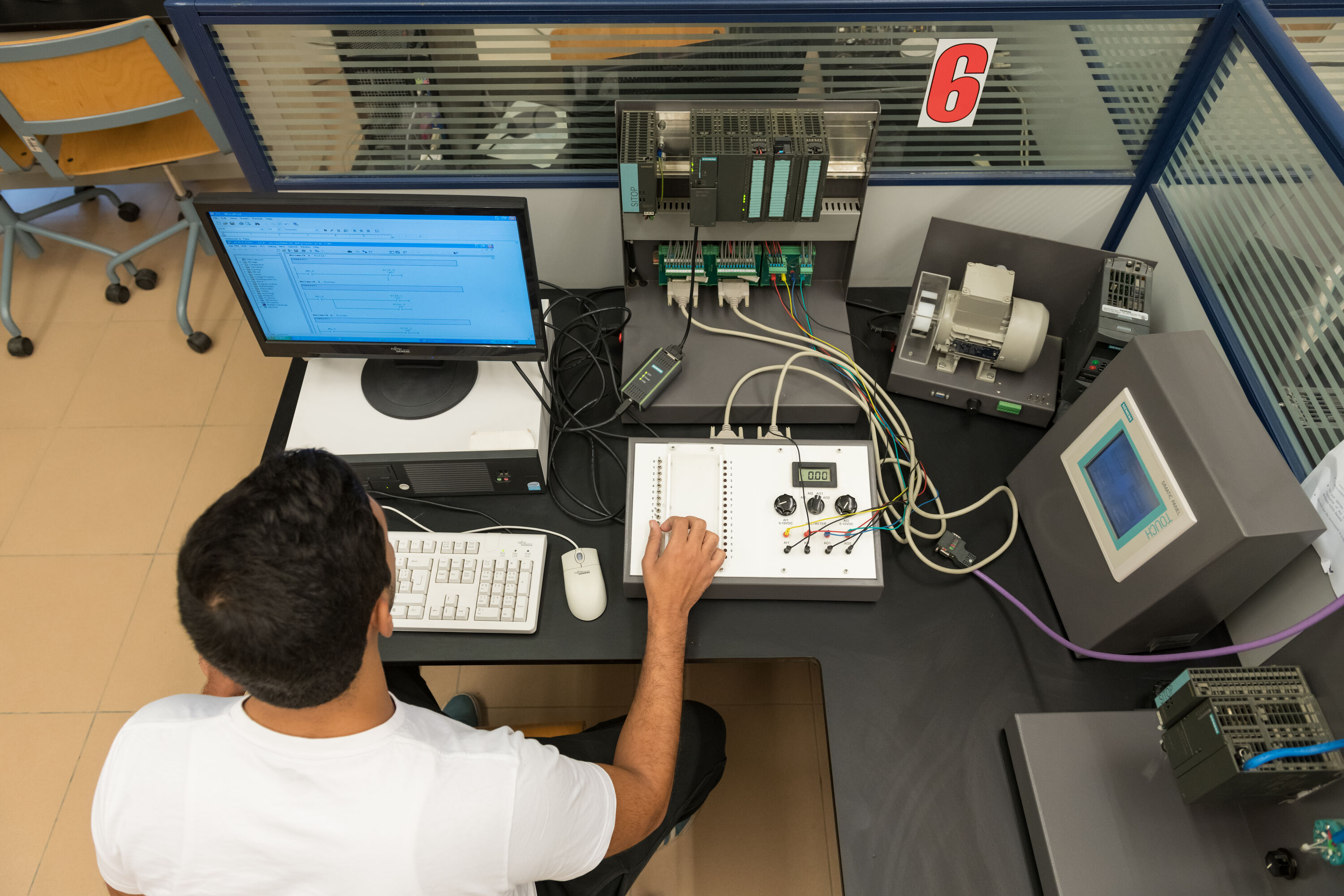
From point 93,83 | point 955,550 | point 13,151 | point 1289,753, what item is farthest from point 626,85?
point 13,151

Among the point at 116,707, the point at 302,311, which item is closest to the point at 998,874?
the point at 302,311

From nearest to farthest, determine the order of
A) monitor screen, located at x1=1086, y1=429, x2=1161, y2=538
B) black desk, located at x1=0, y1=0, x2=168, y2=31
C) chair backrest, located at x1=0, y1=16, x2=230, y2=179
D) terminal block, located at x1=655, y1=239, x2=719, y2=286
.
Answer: monitor screen, located at x1=1086, y1=429, x2=1161, y2=538 → terminal block, located at x1=655, y1=239, x2=719, y2=286 → chair backrest, located at x1=0, y1=16, x2=230, y2=179 → black desk, located at x1=0, y1=0, x2=168, y2=31

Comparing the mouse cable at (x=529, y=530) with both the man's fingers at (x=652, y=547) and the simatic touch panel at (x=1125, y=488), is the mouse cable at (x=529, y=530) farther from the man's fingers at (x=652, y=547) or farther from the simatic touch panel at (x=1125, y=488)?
the simatic touch panel at (x=1125, y=488)

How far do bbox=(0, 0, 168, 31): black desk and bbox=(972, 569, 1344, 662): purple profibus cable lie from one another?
2640 mm

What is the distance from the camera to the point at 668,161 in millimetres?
1304

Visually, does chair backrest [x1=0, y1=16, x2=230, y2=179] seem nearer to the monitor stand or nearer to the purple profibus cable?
the monitor stand

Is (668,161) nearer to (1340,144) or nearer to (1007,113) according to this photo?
(1007,113)

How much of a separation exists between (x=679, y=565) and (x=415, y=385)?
0.57 meters

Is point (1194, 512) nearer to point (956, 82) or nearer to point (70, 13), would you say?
point (956, 82)

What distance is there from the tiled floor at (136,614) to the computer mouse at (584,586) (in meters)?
0.55

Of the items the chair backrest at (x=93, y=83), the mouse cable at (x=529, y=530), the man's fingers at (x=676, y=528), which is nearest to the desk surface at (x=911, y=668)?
the mouse cable at (x=529, y=530)

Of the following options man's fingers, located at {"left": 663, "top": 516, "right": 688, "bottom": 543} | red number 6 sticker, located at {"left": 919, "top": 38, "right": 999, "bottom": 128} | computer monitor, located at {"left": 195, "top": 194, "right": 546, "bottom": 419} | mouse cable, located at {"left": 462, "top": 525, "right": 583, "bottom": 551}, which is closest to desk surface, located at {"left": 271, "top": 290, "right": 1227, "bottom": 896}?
mouse cable, located at {"left": 462, "top": 525, "right": 583, "bottom": 551}

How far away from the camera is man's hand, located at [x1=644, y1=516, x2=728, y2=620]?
113 cm

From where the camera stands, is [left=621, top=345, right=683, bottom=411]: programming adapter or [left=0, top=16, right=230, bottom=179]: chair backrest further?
[left=0, top=16, right=230, bottom=179]: chair backrest
